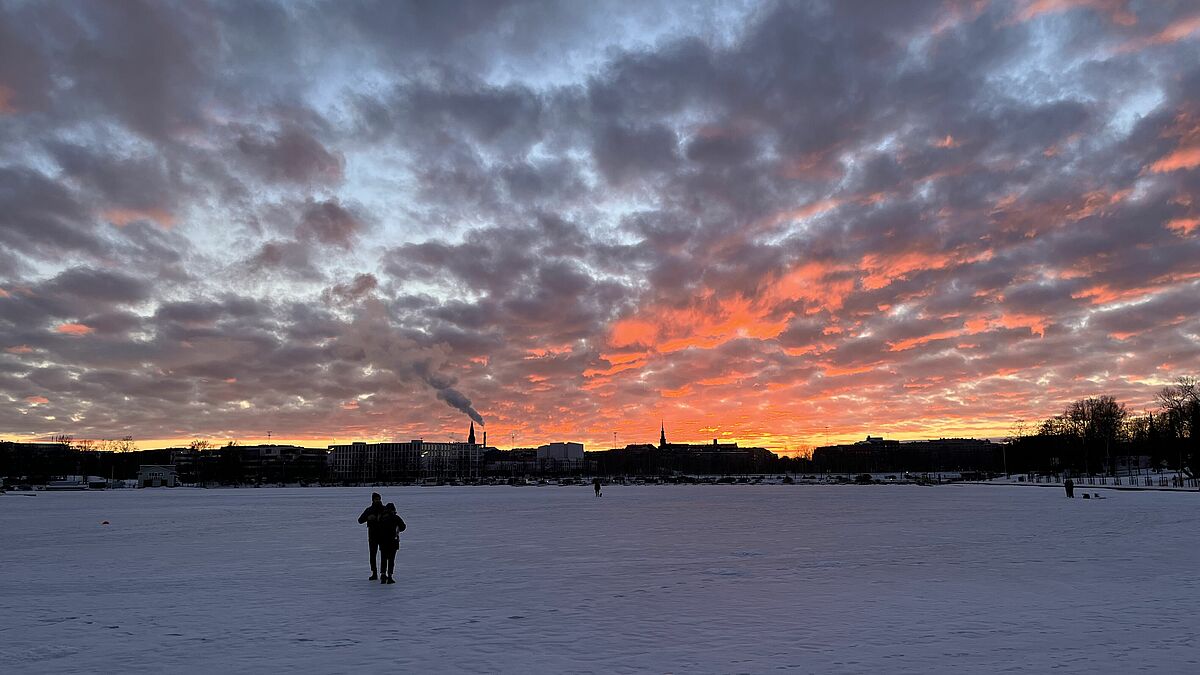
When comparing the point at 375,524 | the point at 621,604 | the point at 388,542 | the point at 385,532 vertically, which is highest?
the point at 375,524

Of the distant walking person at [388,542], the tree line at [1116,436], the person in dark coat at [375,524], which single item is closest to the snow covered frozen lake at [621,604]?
the distant walking person at [388,542]

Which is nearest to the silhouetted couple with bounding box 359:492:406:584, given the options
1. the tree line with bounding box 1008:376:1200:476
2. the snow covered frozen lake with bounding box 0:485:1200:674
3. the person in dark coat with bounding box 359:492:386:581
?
the person in dark coat with bounding box 359:492:386:581

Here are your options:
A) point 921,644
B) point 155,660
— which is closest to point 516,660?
point 155,660

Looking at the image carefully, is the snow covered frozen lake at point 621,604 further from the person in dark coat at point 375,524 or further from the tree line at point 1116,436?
the tree line at point 1116,436

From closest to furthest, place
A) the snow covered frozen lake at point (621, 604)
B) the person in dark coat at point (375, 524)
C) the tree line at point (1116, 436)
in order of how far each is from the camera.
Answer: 1. the snow covered frozen lake at point (621, 604)
2. the person in dark coat at point (375, 524)
3. the tree line at point (1116, 436)

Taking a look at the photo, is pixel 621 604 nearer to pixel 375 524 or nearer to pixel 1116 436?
pixel 375 524

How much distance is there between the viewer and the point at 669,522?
132 feet

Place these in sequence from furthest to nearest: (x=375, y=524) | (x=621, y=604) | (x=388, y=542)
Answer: (x=375, y=524) < (x=388, y=542) < (x=621, y=604)

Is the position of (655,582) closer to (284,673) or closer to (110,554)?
(284,673)

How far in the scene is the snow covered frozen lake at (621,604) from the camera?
11.0 metres

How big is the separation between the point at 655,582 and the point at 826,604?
433 centimetres

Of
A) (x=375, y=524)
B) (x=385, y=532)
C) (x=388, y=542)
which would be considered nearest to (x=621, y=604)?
(x=388, y=542)

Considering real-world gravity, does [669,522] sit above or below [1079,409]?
below

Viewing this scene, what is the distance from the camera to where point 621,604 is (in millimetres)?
15492
